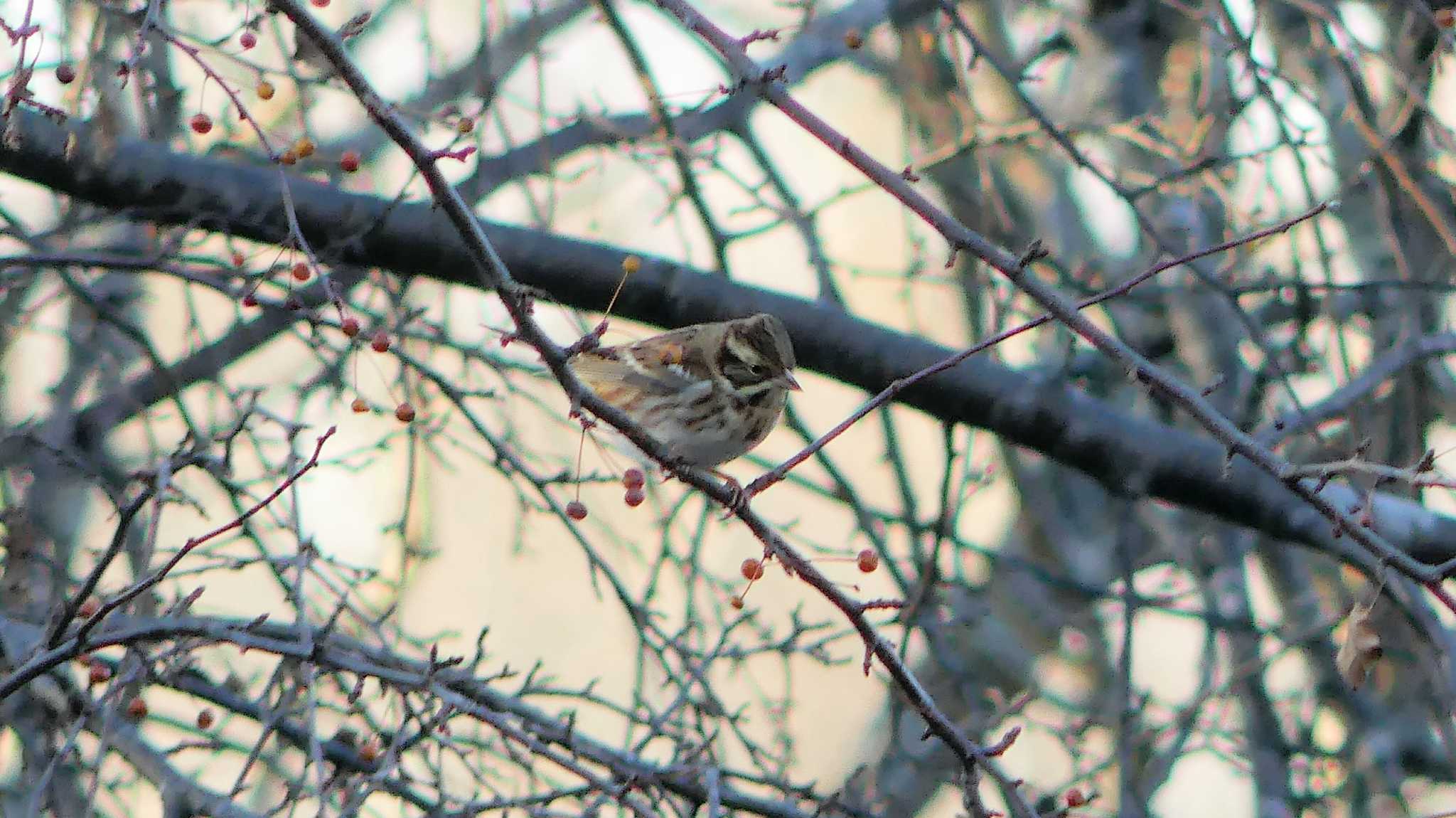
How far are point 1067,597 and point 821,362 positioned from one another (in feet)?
16.3

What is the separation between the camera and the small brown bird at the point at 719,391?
4.95 m

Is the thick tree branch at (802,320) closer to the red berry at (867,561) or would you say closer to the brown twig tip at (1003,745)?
the red berry at (867,561)

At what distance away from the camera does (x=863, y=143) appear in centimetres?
1241

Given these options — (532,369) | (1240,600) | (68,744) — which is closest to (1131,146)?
(1240,600)

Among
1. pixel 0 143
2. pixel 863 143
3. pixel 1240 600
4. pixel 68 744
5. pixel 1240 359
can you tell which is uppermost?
pixel 863 143

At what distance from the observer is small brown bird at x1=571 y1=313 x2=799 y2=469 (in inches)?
195

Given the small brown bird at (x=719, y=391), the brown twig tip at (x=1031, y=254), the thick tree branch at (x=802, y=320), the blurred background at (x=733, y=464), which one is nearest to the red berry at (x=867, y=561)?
the blurred background at (x=733, y=464)

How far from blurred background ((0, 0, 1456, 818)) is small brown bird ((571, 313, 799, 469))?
475mm

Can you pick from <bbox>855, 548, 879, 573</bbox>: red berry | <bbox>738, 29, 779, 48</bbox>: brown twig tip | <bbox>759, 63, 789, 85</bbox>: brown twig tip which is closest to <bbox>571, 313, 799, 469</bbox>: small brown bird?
<bbox>855, 548, 879, 573</bbox>: red berry

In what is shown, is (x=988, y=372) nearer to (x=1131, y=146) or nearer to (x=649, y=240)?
Result: (x=1131, y=146)

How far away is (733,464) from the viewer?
25.0 feet

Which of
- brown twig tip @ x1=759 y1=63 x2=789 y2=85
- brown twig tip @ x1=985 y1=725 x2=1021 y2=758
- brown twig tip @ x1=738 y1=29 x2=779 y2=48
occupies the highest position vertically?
brown twig tip @ x1=738 y1=29 x2=779 y2=48

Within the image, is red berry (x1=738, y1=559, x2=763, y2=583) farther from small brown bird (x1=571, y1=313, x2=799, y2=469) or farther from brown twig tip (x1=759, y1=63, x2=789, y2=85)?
small brown bird (x1=571, y1=313, x2=799, y2=469)

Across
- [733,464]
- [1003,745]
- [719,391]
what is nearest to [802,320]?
[719,391]
